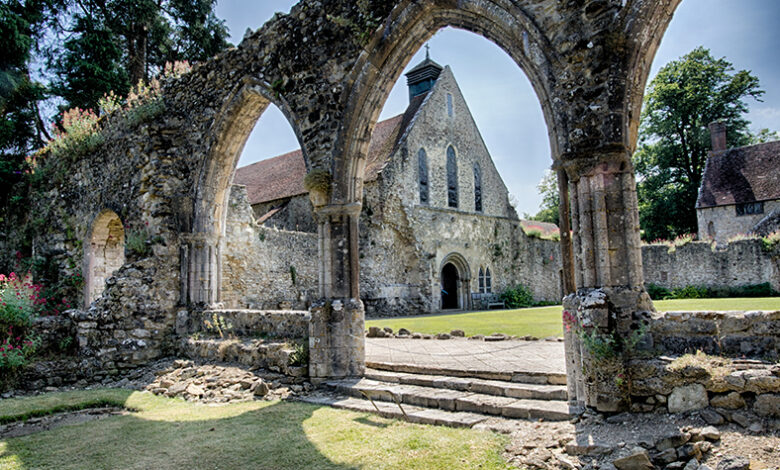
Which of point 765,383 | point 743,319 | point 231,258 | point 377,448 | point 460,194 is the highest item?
point 460,194

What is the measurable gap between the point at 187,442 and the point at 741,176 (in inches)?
1114

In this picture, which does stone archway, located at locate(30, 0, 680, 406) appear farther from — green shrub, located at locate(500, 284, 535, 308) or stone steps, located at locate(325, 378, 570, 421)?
green shrub, located at locate(500, 284, 535, 308)

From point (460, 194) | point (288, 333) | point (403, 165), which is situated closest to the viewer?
point (288, 333)

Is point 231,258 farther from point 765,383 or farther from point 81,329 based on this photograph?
point 765,383

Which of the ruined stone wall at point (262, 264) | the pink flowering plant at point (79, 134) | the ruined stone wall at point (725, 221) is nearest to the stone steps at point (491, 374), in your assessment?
the ruined stone wall at point (262, 264)

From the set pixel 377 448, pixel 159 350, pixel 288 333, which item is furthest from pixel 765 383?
pixel 159 350

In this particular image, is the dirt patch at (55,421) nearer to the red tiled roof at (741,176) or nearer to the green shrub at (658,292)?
the green shrub at (658,292)

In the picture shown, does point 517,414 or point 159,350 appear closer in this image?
point 517,414

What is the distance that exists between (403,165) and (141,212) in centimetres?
1134

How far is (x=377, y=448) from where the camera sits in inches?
152

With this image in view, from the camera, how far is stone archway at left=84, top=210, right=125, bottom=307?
10242 mm

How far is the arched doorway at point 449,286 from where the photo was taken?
21.4 metres

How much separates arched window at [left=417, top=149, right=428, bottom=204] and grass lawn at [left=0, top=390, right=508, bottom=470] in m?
14.8

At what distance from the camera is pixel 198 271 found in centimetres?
873
